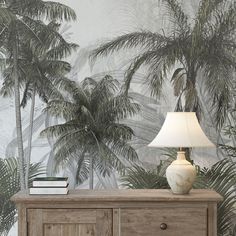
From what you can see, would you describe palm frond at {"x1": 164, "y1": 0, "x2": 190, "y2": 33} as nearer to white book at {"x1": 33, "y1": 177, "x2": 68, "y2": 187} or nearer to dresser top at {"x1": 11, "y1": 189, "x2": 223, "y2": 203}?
dresser top at {"x1": 11, "y1": 189, "x2": 223, "y2": 203}

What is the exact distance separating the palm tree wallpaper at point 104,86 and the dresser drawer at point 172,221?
1.72 metres

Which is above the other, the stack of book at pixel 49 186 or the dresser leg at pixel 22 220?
the stack of book at pixel 49 186

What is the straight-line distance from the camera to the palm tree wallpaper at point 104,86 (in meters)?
5.51

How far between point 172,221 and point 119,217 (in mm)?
Result: 368

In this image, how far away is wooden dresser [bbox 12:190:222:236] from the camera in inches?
150

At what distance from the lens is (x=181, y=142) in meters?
3.82

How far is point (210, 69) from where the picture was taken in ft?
17.7

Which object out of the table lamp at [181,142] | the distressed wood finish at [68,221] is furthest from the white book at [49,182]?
the table lamp at [181,142]

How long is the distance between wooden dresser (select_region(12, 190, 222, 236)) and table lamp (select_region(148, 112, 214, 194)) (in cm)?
11

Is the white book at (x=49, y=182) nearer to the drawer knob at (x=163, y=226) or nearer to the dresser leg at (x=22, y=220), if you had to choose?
the dresser leg at (x=22, y=220)

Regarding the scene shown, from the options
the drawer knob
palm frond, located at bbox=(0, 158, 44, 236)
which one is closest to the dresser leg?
the drawer knob

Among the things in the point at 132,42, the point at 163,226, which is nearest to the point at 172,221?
the point at 163,226

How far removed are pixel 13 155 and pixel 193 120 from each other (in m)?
2.50

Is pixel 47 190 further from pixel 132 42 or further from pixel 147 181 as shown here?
pixel 132 42
